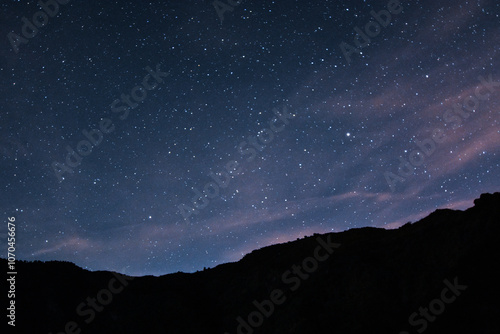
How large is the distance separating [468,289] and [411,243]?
12.3 feet

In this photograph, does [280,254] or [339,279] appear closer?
[339,279]

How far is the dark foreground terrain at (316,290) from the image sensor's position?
1250cm

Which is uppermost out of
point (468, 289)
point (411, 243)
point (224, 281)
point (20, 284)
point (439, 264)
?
point (20, 284)

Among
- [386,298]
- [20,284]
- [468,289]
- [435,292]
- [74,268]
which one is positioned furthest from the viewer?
[74,268]

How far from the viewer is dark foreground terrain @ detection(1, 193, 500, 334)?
12500mm

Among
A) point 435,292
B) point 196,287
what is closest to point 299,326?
point 435,292

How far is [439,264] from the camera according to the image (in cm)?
1359

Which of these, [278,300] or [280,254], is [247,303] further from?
[280,254]

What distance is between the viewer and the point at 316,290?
1753cm

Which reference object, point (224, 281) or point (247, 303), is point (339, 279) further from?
point (224, 281)

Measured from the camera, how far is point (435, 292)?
12938mm

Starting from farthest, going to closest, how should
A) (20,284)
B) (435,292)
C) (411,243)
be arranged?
1. (20,284)
2. (411,243)
3. (435,292)

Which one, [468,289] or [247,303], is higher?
[247,303]

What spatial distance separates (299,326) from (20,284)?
21.5 meters
